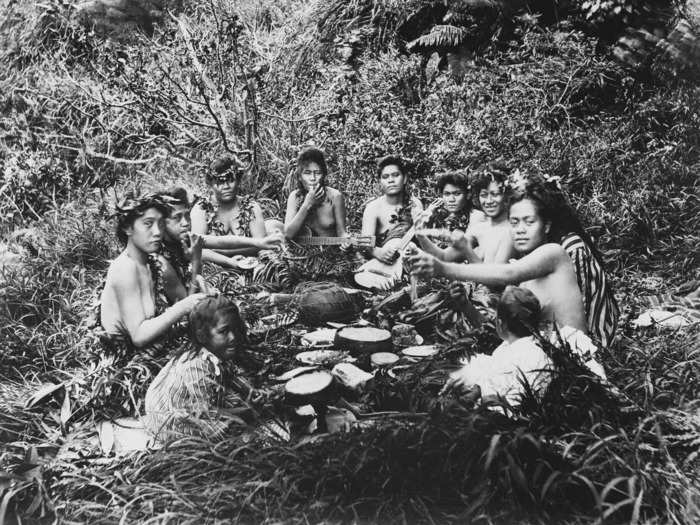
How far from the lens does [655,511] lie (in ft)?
7.18

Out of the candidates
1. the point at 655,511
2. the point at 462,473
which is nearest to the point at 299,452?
the point at 462,473

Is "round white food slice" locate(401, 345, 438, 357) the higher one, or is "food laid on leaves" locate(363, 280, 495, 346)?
"food laid on leaves" locate(363, 280, 495, 346)

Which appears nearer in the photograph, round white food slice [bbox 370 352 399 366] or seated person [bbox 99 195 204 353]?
seated person [bbox 99 195 204 353]

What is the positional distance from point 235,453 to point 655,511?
1.54 metres

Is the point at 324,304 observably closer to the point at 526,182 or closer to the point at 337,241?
the point at 337,241

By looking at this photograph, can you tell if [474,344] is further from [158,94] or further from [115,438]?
[158,94]

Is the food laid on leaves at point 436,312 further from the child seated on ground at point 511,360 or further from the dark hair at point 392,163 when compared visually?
the dark hair at point 392,163

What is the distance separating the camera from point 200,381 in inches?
105

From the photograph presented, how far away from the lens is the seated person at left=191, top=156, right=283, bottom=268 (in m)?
4.04

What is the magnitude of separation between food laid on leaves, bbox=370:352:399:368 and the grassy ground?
0.84ft

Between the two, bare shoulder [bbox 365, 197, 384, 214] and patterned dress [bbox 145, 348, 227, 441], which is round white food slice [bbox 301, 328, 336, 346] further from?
bare shoulder [bbox 365, 197, 384, 214]

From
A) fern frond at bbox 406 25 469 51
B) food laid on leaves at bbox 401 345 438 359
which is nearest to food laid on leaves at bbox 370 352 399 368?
food laid on leaves at bbox 401 345 438 359

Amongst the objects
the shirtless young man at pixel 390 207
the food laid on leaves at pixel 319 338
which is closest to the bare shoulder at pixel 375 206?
the shirtless young man at pixel 390 207

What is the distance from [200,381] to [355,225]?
2.53m
